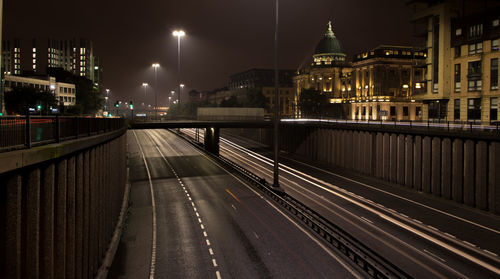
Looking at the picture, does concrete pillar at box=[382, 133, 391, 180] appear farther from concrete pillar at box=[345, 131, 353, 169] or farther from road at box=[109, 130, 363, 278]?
road at box=[109, 130, 363, 278]

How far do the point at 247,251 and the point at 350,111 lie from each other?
361ft

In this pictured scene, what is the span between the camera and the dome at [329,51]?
152 meters

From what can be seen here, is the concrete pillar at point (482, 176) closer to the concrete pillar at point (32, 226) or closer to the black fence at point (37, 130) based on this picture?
the black fence at point (37, 130)

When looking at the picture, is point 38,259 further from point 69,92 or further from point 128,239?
point 69,92

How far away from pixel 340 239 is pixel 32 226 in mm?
16393

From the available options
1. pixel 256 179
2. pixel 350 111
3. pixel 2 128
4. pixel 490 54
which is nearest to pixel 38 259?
pixel 2 128

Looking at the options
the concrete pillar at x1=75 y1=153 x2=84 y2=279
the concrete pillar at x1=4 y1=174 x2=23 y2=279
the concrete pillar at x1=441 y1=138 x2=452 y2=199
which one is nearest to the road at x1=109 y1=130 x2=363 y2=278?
the concrete pillar at x1=75 y1=153 x2=84 y2=279

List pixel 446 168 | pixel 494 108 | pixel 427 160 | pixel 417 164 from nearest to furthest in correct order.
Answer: pixel 446 168 → pixel 427 160 → pixel 417 164 → pixel 494 108

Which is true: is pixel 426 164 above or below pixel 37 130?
below

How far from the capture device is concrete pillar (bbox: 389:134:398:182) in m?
42.7

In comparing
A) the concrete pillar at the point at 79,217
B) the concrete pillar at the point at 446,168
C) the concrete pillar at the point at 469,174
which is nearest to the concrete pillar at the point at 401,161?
the concrete pillar at the point at 446,168

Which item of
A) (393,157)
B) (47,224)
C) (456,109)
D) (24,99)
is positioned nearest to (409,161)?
(393,157)

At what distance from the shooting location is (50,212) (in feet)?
37.2

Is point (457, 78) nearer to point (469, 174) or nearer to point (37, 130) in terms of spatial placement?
point (469, 174)
